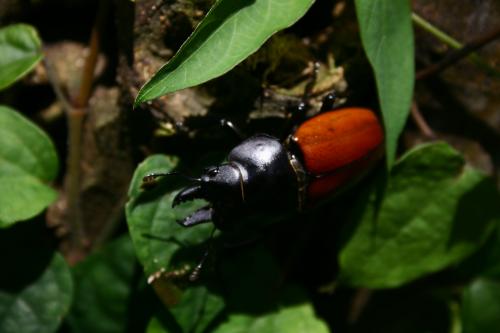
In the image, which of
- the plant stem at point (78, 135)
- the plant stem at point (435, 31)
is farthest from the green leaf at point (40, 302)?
the plant stem at point (435, 31)

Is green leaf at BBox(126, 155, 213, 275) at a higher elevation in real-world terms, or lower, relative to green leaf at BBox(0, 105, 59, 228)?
lower

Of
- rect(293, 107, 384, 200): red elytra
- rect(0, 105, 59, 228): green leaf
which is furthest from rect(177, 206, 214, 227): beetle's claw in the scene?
rect(0, 105, 59, 228): green leaf

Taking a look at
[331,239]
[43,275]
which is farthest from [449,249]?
[43,275]

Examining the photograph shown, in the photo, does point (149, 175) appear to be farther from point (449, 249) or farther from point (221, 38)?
point (449, 249)

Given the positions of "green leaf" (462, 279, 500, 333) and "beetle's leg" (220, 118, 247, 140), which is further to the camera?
"green leaf" (462, 279, 500, 333)

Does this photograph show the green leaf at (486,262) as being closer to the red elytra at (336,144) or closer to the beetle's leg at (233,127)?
the red elytra at (336,144)

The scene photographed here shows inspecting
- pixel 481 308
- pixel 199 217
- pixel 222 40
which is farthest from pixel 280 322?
pixel 222 40

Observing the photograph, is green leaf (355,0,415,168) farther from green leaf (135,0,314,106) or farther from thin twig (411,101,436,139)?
thin twig (411,101,436,139)
